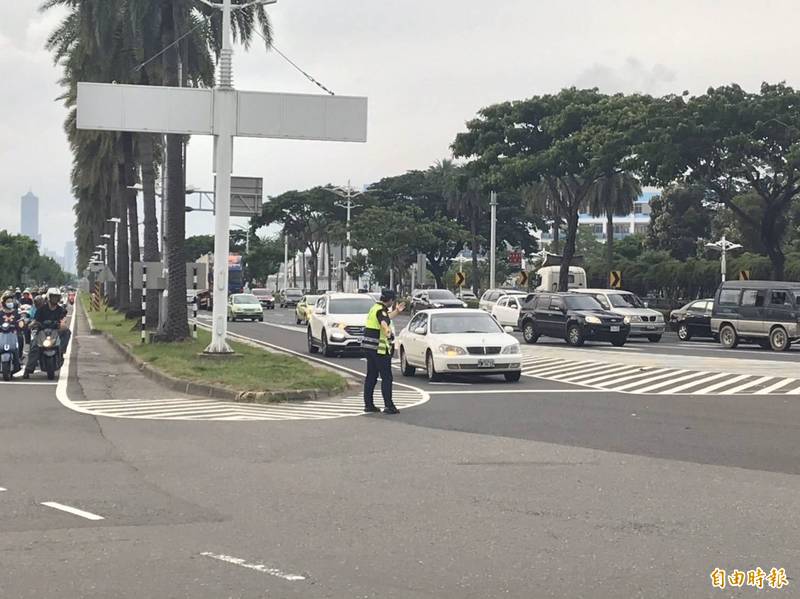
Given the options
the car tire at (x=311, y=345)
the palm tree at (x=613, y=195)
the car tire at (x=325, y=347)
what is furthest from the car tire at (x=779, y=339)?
the palm tree at (x=613, y=195)

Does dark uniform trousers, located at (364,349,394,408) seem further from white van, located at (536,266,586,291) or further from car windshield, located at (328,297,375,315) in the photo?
white van, located at (536,266,586,291)

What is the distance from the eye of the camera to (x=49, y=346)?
68.3 feet

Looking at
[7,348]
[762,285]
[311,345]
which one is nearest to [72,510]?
[7,348]

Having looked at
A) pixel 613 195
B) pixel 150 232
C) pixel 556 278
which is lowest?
pixel 556 278

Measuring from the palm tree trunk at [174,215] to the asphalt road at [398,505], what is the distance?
1483cm

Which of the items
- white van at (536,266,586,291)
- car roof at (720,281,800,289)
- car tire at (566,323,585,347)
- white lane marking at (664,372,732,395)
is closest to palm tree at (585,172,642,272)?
white van at (536,266,586,291)

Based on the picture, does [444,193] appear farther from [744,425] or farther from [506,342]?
[744,425]

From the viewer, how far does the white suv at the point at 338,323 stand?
28438mm

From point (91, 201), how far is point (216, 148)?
46.4 meters

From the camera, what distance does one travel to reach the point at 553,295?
115 ft

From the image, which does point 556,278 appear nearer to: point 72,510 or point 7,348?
point 7,348

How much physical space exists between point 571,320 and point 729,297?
5.23 meters

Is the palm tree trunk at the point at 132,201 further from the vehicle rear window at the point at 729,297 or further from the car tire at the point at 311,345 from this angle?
the vehicle rear window at the point at 729,297

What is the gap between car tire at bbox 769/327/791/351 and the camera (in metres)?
32.3
